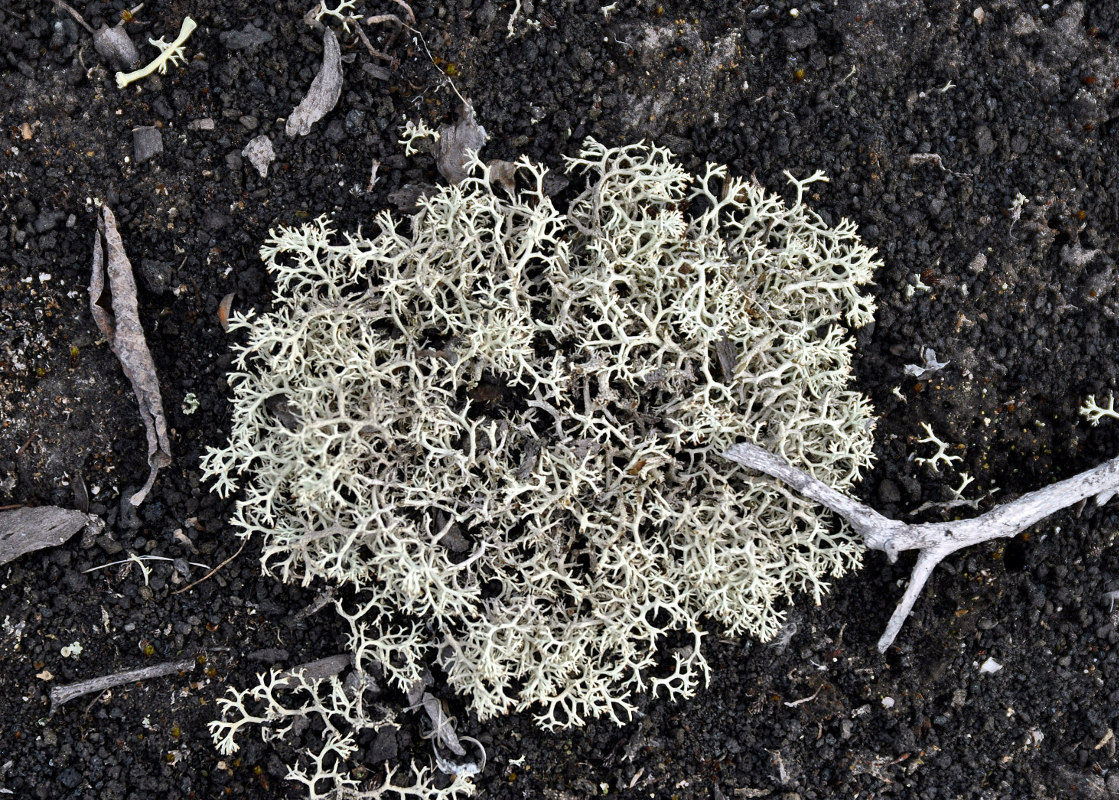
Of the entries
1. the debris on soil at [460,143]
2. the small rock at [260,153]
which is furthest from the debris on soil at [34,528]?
the debris on soil at [460,143]

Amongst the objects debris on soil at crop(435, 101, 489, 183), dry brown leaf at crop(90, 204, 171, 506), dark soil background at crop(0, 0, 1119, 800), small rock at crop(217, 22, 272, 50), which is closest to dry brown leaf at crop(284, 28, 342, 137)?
dark soil background at crop(0, 0, 1119, 800)

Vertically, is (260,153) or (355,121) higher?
(355,121)

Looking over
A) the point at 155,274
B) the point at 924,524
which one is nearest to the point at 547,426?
the point at 924,524

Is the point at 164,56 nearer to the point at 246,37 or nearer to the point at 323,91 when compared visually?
the point at 246,37

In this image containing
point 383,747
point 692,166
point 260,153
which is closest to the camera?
point 383,747

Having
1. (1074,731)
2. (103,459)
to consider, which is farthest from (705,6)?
(1074,731)

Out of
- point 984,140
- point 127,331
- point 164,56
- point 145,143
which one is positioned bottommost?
point 127,331

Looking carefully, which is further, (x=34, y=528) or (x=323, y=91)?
(x=323, y=91)
